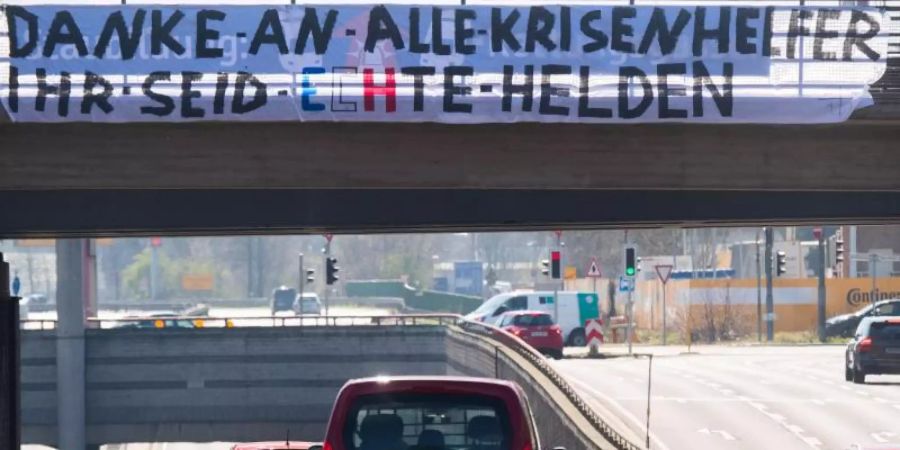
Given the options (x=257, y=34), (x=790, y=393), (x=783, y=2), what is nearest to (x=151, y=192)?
(x=257, y=34)

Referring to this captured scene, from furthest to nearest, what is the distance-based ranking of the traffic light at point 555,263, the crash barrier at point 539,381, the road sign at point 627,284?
1. the traffic light at point 555,263
2. the road sign at point 627,284
3. the crash barrier at point 539,381

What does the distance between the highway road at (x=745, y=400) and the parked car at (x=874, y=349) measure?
0.41 metres

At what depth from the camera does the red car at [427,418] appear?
1191cm

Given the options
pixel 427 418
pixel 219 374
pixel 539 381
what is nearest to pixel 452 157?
pixel 427 418

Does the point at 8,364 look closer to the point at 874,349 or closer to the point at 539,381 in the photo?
the point at 539,381

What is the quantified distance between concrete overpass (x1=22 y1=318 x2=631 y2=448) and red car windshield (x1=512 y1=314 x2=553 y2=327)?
2156 mm

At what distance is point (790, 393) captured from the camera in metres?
37.7

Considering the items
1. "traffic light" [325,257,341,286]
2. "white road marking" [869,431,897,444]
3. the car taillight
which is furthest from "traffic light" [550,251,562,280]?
"white road marking" [869,431,897,444]

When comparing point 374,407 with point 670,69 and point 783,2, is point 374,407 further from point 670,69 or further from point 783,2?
point 783,2

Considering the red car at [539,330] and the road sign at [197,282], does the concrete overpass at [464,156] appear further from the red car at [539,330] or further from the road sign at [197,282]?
the road sign at [197,282]

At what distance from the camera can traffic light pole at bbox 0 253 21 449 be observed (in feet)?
73.7

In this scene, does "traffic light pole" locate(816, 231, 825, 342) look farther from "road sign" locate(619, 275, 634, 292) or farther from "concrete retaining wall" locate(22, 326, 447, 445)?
"concrete retaining wall" locate(22, 326, 447, 445)

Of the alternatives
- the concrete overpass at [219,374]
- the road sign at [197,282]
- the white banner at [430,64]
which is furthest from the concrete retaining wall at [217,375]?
the road sign at [197,282]

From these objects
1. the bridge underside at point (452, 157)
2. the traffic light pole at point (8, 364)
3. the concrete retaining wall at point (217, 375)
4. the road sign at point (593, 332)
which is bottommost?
the concrete retaining wall at point (217, 375)
